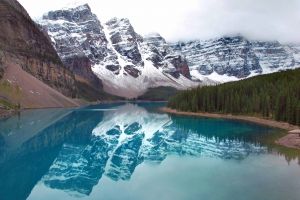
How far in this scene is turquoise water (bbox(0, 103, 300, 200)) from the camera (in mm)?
49875

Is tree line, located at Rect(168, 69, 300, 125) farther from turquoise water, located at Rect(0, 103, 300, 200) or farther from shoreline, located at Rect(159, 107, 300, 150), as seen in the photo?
turquoise water, located at Rect(0, 103, 300, 200)

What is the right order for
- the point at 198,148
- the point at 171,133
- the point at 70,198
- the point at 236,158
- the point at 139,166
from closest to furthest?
the point at 70,198 → the point at 139,166 → the point at 236,158 → the point at 198,148 → the point at 171,133

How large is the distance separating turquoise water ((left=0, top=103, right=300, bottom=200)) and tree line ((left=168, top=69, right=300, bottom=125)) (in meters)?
26.5

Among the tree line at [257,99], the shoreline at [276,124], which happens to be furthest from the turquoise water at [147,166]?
the tree line at [257,99]

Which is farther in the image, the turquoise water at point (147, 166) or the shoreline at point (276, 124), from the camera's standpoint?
the shoreline at point (276, 124)

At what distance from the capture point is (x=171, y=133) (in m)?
121

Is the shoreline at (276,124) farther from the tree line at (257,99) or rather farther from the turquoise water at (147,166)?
the turquoise water at (147,166)

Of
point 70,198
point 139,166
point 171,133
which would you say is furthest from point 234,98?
point 70,198

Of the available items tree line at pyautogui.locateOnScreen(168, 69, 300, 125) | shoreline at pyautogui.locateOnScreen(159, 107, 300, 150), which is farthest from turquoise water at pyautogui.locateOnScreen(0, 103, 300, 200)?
tree line at pyautogui.locateOnScreen(168, 69, 300, 125)

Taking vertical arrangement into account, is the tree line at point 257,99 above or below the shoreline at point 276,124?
above

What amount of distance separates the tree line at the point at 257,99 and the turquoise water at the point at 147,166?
26488 mm

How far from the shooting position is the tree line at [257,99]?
455 feet

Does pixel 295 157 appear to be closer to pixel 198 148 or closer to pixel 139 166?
pixel 198 148

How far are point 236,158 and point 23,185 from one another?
3696cm
